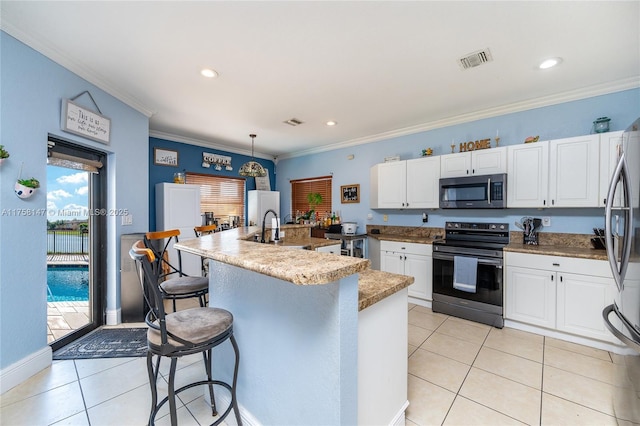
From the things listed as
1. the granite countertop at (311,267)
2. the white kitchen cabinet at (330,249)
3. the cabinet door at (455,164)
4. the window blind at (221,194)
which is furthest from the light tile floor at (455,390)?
the window blind at (221,194)

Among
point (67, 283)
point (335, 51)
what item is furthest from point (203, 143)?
point (335, 51)

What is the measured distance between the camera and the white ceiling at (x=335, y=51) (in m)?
1.83

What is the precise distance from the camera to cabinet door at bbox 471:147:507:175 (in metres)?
3.28

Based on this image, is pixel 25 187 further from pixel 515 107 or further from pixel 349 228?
pixel 515 107

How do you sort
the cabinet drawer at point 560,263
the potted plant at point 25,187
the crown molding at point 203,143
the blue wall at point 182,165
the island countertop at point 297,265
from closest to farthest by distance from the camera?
the island countertop at point 297,265 → the potted plant at point 25,187 → the cabinet drawer at point 560,263 → the blue wall at point 182,165 → the crown molding at point 203,143

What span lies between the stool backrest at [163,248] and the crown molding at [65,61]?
1707 millimetres

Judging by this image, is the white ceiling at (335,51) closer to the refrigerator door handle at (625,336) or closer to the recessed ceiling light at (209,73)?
the recessed ceiling light at (209,73)

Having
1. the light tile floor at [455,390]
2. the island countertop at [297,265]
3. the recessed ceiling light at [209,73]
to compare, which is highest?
the recessed ceiling light at [209,73]

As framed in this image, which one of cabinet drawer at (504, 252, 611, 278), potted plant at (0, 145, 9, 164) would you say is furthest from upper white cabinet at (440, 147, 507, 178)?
potted plant at (0, 145, 9, 164)

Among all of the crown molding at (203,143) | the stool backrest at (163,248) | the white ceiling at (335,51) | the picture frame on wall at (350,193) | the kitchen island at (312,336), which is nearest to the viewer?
the kitchen island at (312,336)

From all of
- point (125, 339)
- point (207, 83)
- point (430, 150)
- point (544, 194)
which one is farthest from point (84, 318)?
point (544, 194)

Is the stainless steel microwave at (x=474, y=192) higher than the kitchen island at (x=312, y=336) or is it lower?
higher

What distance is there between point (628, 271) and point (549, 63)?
1.99 metres

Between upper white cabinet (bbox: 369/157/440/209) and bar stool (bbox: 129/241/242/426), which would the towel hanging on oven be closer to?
upper white cabinet (bbox: 369/157/440/209)
